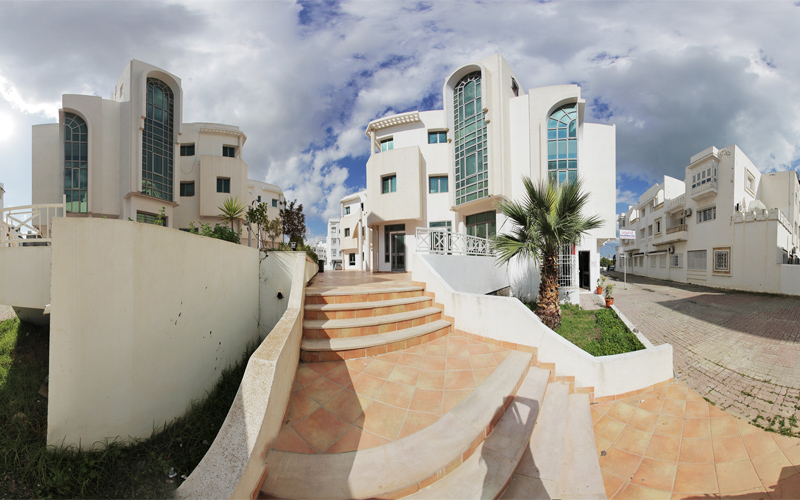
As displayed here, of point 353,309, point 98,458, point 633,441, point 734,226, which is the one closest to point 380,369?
point 353,309

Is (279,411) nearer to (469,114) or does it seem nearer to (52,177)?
(469,114)

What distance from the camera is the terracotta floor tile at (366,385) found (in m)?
3.35

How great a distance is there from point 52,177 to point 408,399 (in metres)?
25.0

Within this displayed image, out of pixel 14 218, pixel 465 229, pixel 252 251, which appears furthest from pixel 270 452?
pixel 465 229

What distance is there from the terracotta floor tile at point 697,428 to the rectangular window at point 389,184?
44.9 ft

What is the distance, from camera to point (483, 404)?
3.17m

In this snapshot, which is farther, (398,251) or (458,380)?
(398,251)

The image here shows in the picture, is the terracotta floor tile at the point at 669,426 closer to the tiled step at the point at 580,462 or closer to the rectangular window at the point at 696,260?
the tiled step at the point at 580,462

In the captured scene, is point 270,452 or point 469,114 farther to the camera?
point 469,114

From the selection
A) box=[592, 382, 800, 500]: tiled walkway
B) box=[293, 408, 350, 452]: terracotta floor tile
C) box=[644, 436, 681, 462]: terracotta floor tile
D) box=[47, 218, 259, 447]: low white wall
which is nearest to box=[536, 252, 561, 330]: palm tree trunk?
box=[592, 382, 800, 500]: tiled walkway

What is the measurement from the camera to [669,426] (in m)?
3.85

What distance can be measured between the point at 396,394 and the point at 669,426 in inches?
156

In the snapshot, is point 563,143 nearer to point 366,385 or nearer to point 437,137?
point 437,137

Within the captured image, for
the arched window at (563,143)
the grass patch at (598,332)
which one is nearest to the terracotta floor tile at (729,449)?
the grass patch at (598,332)
